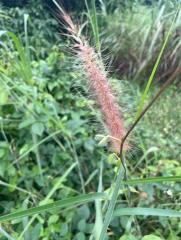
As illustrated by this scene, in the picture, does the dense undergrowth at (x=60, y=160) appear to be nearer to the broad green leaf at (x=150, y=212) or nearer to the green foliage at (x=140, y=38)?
the broad green leaf at (x=150, y=212)

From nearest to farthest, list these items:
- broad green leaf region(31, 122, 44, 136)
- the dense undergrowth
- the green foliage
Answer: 1. the dense undergrowth
2. broad green leaf region(31, 122, 44, 136)
3. the green foliage

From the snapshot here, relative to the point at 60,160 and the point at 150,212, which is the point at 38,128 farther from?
the point at 150,212

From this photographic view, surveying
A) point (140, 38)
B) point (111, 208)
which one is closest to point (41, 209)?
point (111, 208)

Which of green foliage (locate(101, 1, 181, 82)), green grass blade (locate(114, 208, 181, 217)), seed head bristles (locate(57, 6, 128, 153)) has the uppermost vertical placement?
seed head bristles (locate(57, 6, 128, 153))

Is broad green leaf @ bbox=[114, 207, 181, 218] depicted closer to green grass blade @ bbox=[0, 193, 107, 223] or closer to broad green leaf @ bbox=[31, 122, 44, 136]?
green grass blade @ bbox=[0, 193, 107, 223]

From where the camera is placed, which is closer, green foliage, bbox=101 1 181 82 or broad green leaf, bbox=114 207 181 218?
broad green leaf, bbox=114 207 181 218

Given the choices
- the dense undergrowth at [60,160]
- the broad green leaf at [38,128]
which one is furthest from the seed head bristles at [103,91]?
the broad green leaf at [38,128]

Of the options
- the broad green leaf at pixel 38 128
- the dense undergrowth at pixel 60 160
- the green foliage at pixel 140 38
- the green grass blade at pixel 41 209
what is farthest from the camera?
the green foliage at pixel 140 38

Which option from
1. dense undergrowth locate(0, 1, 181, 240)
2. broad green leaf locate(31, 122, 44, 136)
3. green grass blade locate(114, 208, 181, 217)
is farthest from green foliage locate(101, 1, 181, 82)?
green grass blade locate(114, 208, 181, 217)

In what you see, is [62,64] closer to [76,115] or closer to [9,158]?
[76,115]

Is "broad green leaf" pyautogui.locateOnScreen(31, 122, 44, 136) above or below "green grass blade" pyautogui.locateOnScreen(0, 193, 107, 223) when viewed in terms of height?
below

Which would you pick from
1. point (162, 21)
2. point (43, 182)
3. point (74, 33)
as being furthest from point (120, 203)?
point (162, 21)
